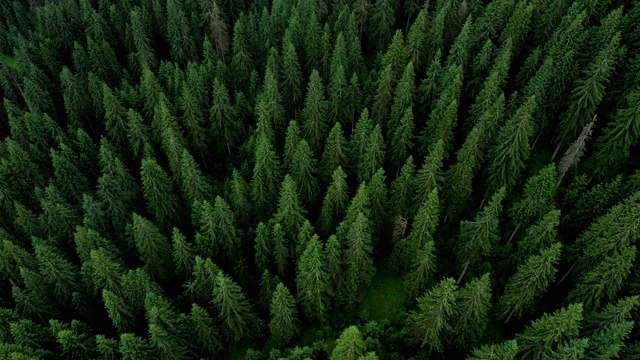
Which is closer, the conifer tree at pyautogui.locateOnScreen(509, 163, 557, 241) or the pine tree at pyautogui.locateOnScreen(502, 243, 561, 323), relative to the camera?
the pine tree at pyautogui.locateOnScreen(502, 243, 561, 323)

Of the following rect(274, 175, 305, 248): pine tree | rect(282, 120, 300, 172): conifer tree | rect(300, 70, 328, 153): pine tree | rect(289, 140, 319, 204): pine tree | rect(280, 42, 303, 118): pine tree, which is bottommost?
rect(274, 175, 305, 248): pine tree

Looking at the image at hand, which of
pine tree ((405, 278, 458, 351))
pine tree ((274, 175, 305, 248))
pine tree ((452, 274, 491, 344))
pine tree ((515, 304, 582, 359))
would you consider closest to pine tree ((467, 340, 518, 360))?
pine tree ((515, 304, 582, 359))

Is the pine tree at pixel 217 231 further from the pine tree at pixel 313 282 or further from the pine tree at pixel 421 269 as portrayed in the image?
the pine tree at pixel 421 269

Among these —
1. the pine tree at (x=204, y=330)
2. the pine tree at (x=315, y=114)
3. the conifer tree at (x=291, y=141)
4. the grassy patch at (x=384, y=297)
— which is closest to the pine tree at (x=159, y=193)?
the conifer tree at (x=291, y=141)

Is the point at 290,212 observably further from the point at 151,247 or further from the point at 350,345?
the point at 350,345

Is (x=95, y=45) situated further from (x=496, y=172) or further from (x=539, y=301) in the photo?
(x=539, y=301)

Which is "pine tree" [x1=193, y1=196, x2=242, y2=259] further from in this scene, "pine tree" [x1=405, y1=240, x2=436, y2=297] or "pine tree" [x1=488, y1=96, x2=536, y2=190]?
"pine tree" [x1=488, y1=96, x2=536, y2=190]

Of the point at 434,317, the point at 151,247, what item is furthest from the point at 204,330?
the point at 434,317

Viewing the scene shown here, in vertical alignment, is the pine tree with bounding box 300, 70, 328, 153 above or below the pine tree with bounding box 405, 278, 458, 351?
above
